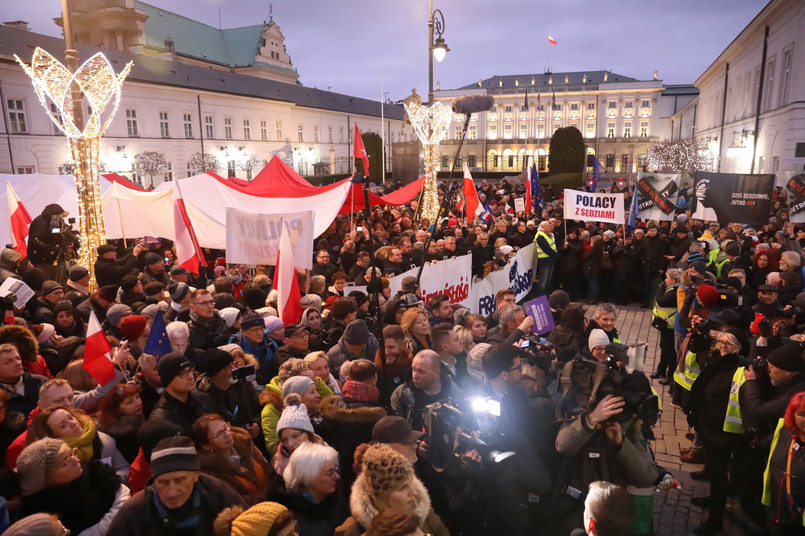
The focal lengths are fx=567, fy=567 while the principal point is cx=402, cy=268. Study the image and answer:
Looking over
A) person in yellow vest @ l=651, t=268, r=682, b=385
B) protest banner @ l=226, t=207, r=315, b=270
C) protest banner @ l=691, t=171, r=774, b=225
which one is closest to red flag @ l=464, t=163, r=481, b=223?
protest banner @ l=691, t=171, r=774, b=225

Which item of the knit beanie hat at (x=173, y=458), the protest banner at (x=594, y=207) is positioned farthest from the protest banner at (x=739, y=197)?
the knit beanie hat at (x=173, y=458)

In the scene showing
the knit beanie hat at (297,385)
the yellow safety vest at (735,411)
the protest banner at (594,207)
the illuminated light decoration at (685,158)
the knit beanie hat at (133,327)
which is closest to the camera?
the knit beanie hat at (297,385)

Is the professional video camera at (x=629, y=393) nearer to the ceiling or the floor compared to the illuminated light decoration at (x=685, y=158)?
nearer to the floor

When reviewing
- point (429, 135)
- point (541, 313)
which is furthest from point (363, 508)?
point (429, 135)

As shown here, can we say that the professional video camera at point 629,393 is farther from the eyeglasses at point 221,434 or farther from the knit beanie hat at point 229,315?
the knit beanie hat at point 229,315

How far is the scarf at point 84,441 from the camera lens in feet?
11.1

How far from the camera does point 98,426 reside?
3.90m

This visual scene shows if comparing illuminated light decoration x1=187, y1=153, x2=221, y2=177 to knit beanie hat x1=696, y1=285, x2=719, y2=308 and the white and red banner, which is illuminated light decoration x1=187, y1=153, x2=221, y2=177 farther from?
knit beanie hat x1=696, y1=285, x2=719, y2=308

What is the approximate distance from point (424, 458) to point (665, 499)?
123 inches

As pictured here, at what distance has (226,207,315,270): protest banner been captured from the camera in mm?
7949

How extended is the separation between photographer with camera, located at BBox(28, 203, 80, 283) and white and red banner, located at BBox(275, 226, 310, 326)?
5009mm

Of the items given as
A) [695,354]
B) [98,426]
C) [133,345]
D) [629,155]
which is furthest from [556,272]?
[629,155]

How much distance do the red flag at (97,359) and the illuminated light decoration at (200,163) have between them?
39.9m

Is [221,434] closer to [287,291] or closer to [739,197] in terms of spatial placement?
[287,291]
